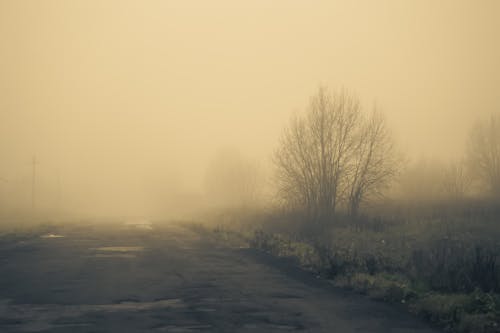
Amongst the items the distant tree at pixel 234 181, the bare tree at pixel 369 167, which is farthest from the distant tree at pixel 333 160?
the distant tree at pixel 234 181

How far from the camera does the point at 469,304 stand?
1038 centimetres

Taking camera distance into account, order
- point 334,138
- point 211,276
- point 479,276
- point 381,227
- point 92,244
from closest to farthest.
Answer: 1. point 479,276
2. point 211,276
3. point 92,244
4. point 381,227
5. point 334,138

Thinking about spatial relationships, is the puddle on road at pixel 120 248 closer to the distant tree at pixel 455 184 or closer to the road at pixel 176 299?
the road at pixel 176 299

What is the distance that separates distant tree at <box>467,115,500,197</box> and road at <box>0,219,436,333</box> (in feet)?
160

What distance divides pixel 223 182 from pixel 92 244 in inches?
2487

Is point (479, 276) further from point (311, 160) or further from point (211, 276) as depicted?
point (311, 160)

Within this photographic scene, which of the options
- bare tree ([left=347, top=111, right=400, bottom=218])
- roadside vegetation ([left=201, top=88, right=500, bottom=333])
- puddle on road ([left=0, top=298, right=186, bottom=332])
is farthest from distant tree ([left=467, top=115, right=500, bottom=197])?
puddle on road ([left=0, top=298, right=186, bottom=332])

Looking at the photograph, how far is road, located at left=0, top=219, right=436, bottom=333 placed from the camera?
30.3 feet

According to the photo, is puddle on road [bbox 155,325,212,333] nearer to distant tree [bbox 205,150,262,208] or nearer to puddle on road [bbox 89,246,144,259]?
puddle on road [bbox 89,246,144,259]

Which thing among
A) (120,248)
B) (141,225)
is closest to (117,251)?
(120,248)

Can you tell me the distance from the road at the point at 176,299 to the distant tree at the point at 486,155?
48.8 m

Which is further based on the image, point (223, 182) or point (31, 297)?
point (223, 182)

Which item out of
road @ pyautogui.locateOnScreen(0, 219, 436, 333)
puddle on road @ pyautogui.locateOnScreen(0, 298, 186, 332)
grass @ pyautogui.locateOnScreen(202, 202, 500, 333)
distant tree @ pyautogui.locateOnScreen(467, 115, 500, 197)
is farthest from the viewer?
distant tree @ pyautogui.locateOnScreen(467, 115, 500, 197)

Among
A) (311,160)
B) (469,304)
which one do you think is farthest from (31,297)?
(311,160)
